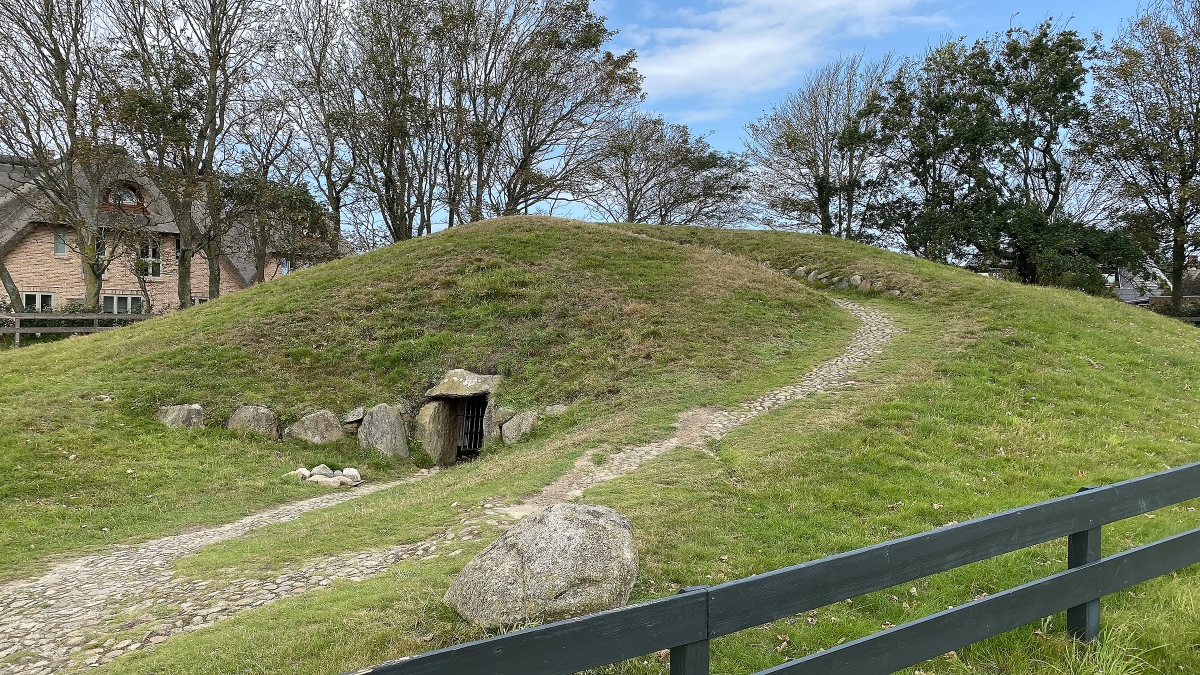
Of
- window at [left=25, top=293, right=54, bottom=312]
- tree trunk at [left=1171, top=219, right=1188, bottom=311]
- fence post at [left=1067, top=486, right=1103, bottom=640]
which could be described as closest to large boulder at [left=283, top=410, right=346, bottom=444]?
fence post at [left=1067, top=486, right=1103, bottom=640]

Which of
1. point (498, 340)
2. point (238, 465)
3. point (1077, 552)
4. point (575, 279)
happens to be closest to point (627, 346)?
point (498, 340)

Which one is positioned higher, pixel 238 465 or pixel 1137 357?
pixel 1137 357

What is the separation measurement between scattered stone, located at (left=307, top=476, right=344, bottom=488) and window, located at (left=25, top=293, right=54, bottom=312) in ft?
107

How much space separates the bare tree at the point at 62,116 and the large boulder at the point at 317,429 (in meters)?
20.9

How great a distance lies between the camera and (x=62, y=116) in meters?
26.8

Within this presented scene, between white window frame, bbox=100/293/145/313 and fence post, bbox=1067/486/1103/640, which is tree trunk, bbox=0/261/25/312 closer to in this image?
white window frame, bbox=100/293/145/313

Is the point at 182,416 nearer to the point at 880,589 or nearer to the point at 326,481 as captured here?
the point at 326,481

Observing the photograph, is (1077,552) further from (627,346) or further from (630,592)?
(627,346)

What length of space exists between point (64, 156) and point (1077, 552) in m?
35.4

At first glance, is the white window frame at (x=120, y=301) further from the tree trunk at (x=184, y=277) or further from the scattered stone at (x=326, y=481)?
the scattered stone at (x=326, y=481)

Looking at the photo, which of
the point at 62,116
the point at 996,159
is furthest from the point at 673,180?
the point at 62,116

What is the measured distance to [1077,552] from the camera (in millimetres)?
3904

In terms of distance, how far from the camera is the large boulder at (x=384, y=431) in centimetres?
1339

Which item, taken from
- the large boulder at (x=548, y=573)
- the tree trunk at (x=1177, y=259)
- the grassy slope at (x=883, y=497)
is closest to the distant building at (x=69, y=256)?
the grassy slope at (x=883, y=497)
